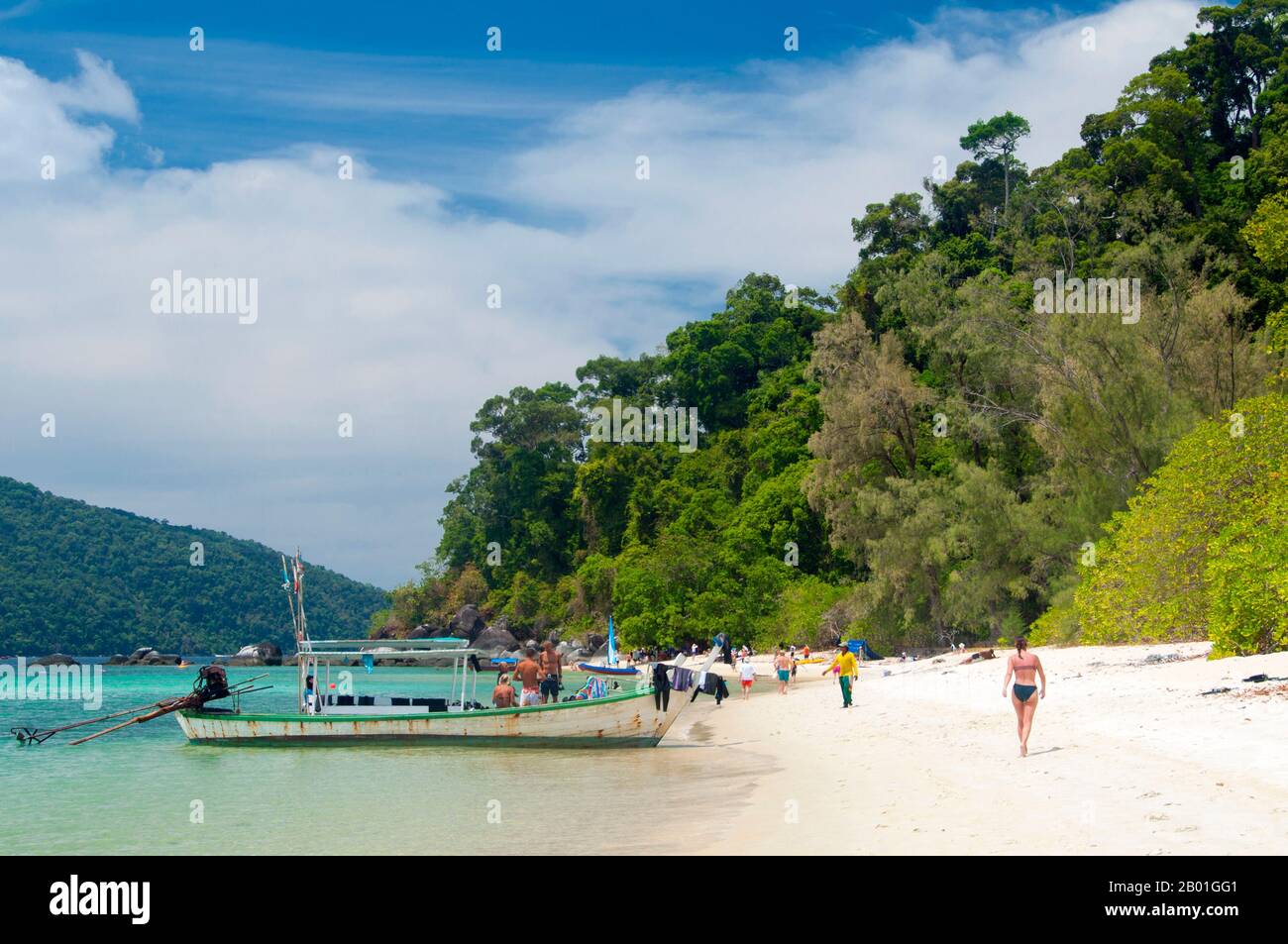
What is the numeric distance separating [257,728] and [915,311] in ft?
101

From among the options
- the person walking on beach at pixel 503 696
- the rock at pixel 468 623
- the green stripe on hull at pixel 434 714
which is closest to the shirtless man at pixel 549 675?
the person walking on beach at pixel 503 696

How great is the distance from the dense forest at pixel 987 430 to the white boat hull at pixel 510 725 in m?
11.6

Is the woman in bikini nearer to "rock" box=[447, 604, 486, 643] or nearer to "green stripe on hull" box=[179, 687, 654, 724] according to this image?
"green stripe on hull" box=[179, 687, 654, 724]

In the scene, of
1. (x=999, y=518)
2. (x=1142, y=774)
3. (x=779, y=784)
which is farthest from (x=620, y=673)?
(x=1142, y=774)

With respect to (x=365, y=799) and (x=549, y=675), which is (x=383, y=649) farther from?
(x=365, y=799)

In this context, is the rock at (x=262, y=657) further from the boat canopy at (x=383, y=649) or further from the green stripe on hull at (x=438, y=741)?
the boat canopy at (x=383, y=649)

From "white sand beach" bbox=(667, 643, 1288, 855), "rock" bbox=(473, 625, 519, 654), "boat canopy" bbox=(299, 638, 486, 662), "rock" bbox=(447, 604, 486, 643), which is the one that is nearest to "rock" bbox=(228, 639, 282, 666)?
"rock" bbox=(447, 604, 486, 643)

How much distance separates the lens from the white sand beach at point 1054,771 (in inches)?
384

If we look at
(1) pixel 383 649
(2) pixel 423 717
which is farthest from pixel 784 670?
(1) pixel 383 649

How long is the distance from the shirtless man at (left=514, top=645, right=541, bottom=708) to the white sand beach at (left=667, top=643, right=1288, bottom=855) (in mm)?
3582

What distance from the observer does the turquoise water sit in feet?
46.3
